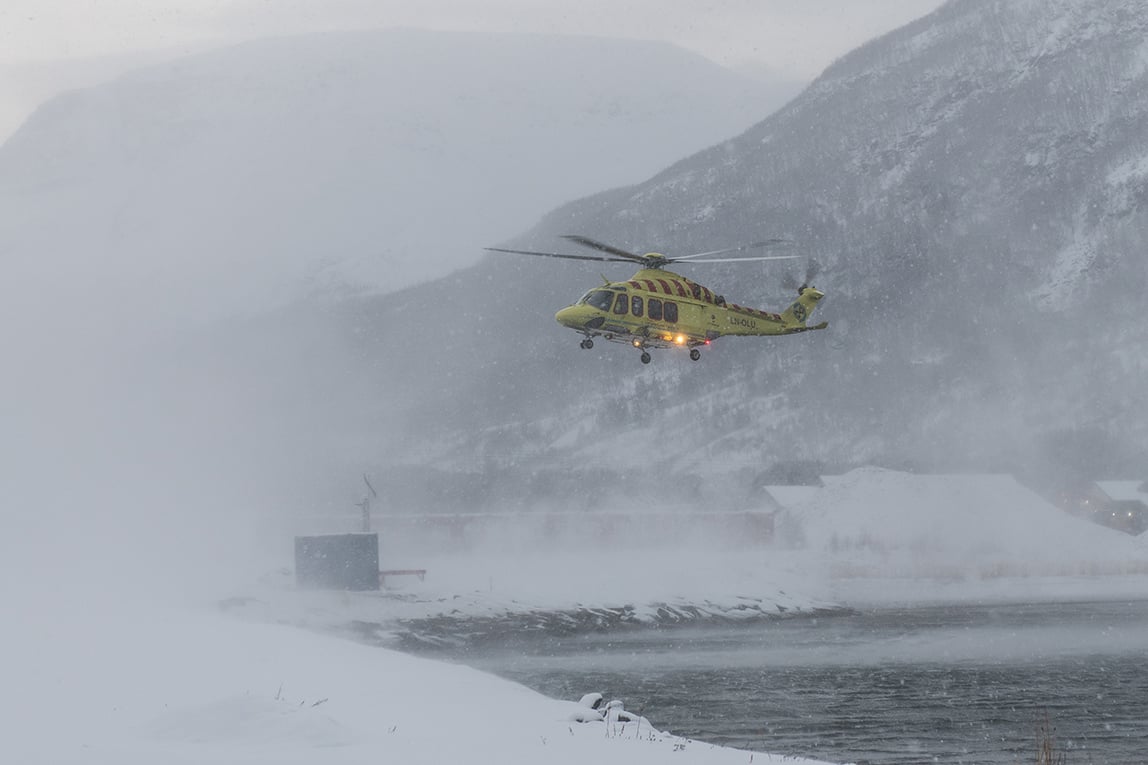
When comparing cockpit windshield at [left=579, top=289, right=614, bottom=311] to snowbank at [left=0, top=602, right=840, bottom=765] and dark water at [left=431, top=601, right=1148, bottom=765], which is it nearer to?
snowbank at [left=0, top=602, right=840, bottom=765]

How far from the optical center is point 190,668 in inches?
1080

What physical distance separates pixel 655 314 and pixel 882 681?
16.8 m

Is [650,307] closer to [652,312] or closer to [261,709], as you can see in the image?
[652,312]

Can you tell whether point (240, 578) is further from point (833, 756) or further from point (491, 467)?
point (491, 467)

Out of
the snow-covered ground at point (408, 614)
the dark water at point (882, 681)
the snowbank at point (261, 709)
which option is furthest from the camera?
the dark water at point (882, 681)

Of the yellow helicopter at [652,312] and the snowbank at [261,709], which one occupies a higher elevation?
the yellow helicopter at [652,312]

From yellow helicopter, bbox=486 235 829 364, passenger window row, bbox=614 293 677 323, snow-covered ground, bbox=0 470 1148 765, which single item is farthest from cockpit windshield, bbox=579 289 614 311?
snow-covered ground, bbox=0 470 1148 765

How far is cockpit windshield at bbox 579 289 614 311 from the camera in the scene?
37062 mm

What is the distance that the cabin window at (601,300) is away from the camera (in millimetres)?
37062

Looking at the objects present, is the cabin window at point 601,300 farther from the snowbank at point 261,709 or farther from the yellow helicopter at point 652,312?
the snowbank at point 261,709

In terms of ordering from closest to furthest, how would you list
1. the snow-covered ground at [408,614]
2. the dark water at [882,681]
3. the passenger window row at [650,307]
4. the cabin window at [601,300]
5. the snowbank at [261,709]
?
the snowbank at [261,709] → the snow-covered ground at [408,614] → the dark water at [882,681] → the cabin window at [601,300] → the passenger window row at [650,307]

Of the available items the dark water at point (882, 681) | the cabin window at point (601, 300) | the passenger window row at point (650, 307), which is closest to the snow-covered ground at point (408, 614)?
the dark water at point (882, 681)

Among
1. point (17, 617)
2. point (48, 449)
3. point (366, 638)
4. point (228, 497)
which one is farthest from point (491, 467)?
point (17, 617)

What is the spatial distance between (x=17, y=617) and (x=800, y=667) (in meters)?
28.0
